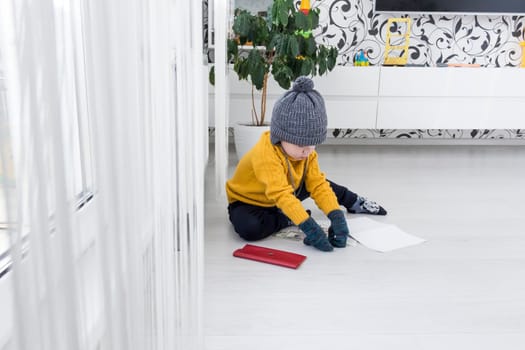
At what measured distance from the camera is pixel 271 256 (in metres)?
1.46

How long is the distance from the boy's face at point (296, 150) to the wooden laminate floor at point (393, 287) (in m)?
0.30

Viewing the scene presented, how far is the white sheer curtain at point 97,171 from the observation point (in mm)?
264

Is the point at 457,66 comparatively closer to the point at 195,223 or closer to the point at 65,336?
the point at 195,223

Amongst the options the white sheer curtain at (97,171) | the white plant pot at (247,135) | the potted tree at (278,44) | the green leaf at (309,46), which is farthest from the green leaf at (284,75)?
the white sheer curtain at (97,171)

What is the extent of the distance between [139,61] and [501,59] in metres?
3.47

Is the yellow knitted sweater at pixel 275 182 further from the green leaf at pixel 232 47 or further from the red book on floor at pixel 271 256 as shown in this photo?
the green leaf at pixel 232 47

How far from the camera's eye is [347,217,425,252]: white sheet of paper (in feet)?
5.16

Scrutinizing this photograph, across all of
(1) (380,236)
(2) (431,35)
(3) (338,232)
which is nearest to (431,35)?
(2) (431,35)

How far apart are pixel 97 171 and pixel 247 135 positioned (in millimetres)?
2264

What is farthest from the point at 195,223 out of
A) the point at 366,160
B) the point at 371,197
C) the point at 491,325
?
the point at 366,160

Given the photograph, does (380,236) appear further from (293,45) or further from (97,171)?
(97,171)

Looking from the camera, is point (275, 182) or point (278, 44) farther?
point (278, 44)

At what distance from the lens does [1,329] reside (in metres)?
0.39

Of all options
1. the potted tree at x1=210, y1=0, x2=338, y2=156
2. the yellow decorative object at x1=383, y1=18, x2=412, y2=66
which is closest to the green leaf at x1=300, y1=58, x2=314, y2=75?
the potted tree at x1=210, y1=0, x2=338, y2=156
